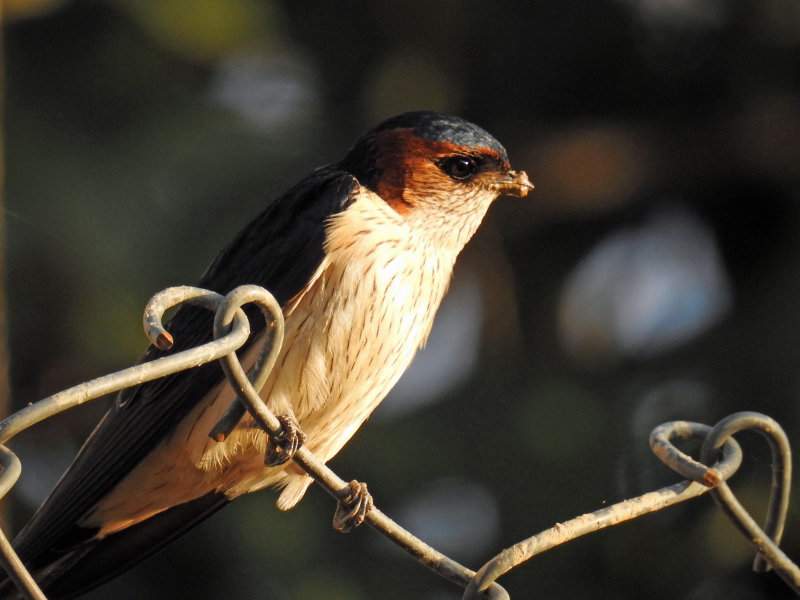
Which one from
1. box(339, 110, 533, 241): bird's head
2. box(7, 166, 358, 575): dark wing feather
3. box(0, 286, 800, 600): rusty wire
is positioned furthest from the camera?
box(339, 110, 533, 241): bird's head

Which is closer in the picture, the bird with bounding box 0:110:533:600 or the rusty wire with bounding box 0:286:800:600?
the rusty wire with bounding box 0:286:800:600

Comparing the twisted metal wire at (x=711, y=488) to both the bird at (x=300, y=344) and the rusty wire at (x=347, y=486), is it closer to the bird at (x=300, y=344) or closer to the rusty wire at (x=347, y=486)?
the rusty wire at (x=347, y=486)

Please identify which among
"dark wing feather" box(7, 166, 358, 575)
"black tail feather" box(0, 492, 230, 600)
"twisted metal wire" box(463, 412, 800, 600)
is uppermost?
"twisted metal wire" box(463, 412, 800, 600)

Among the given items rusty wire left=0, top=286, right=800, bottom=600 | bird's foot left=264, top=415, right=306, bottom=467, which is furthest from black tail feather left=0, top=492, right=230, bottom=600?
rusty wire left=0, top=286, right=800, bottom=600

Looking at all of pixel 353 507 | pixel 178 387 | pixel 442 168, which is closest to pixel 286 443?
pixel 353 507

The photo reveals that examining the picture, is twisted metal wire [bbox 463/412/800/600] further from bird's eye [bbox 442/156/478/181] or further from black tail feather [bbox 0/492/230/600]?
bird's eye [bbox 442/156/478/181]

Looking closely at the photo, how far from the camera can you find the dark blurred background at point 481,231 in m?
4.25

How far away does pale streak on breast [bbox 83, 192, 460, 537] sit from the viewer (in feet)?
8.57

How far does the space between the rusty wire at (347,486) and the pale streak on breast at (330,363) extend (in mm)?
708

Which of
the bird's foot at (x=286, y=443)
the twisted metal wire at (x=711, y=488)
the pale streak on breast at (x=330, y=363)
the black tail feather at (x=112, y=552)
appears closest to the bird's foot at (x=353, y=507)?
the bird's foot at (x=286, y=443)

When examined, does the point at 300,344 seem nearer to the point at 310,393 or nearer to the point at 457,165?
the point at 310,393

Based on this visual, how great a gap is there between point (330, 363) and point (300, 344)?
0.08 metres

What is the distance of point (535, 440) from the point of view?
4426mm

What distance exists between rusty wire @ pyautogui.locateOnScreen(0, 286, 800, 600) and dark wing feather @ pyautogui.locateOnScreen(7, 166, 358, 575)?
2.70 ft
